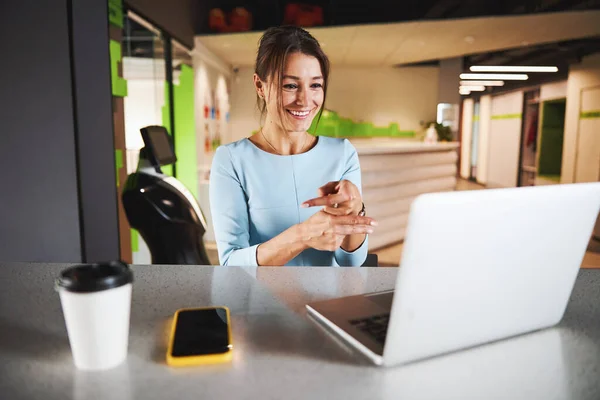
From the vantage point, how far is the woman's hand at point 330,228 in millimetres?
1151

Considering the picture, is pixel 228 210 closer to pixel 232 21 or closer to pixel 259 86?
pixel 259 86

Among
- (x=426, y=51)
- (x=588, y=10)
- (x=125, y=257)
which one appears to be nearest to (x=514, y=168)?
(x=426, y=51)

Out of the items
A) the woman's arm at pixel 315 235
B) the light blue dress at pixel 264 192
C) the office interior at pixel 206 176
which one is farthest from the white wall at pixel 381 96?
the woman's arm at pixel 315 235

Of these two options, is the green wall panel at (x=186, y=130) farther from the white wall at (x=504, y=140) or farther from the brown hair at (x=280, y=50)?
the white wall at (x=504, y=140)

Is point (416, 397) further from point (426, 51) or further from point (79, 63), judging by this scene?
point (426, 51)

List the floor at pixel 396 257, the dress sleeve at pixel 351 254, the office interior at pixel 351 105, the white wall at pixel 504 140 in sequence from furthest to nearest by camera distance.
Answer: the white wall at pixel 504 140 < the floor at pixel 396 257 < the office interior at pixel 351 105 < the dress sleeve at pixel 351 254

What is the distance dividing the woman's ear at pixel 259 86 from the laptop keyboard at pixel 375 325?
43.0 inches

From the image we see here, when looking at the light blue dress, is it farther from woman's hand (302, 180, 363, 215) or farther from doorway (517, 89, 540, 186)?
doorway (517, 89, 540, 186)

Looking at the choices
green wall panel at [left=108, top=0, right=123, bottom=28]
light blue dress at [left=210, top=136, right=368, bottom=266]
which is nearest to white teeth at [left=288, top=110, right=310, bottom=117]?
light blue dress at [left=210, top=136, right=368, bottom=266]

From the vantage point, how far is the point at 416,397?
557mm

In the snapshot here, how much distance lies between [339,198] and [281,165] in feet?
1.82

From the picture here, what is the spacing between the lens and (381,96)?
9133mm

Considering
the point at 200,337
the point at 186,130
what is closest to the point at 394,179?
the point at 186,130

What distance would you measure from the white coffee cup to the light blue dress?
0.88 metres
